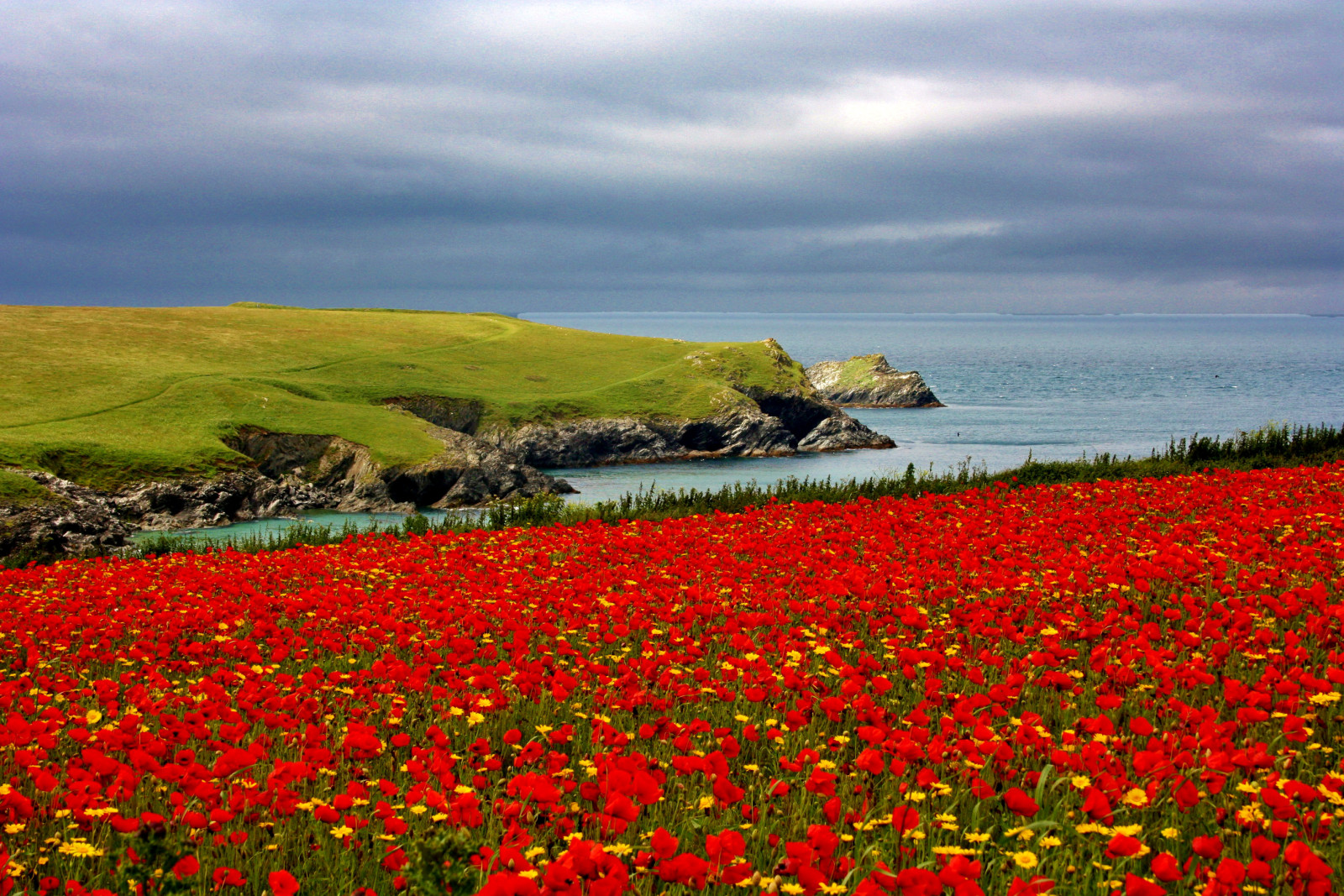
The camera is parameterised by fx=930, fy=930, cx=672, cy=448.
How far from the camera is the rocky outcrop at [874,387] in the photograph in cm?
11188

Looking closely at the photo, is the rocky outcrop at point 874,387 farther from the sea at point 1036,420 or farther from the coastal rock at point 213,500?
the coastal rock at point 213,500

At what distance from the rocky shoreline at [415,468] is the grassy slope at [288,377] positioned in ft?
4.73

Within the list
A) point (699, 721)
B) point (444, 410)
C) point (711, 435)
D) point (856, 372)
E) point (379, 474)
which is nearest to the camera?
point (699, 721)

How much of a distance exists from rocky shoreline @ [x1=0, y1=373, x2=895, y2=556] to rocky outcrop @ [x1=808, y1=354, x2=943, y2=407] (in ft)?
104

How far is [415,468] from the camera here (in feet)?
161

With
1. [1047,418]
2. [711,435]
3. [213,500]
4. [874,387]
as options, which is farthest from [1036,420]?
[213,500]

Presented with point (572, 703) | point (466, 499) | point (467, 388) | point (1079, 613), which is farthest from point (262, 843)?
point (467, 388)

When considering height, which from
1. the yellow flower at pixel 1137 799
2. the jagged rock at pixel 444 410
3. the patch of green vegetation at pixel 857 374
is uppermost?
the patch of green vegetation at pixel 857 374

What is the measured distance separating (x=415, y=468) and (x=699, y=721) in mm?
45876

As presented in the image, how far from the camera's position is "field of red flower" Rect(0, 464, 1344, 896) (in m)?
4.22

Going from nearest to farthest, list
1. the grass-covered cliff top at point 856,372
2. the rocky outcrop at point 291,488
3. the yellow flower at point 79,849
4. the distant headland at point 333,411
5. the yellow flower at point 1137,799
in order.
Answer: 1. the yellow flower at point 79,849
2. the yellow flower at point 1137,799
3. the rocky outcrop at point 291,488
4. the distant headland at point 333,411
5. the grass-covered cliff top at point 856,372

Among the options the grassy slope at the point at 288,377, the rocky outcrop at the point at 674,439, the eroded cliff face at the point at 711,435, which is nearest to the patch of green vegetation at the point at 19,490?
the grassy slope at the point at 288,377

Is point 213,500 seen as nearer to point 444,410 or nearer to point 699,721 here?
point 444,410

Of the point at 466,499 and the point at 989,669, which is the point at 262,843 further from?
the point at 466,499
